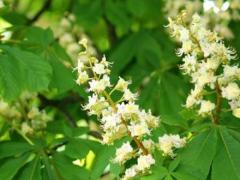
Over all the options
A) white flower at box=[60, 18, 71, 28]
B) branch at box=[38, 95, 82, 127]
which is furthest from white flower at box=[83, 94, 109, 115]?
white flower at box=[60, 18, 71, 28]

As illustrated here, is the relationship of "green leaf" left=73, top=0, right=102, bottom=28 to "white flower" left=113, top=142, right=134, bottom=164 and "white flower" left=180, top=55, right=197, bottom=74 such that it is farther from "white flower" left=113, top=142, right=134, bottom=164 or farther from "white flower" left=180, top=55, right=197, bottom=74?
"white flower" left=113, top=142, right=134, bottom=164

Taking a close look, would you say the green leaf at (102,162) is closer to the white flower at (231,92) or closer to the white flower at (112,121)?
the white flower at (112,121)

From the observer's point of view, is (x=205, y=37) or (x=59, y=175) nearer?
(x=205, y=37)

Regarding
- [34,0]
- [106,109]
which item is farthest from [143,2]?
[106,109]

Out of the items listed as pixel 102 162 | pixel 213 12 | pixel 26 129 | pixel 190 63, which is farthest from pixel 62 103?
pixel 190 63

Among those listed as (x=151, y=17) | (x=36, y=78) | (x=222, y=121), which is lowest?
(x=222, y=121)

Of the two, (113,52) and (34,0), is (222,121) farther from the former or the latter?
(34,0)

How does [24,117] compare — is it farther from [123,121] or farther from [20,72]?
[123,121]
